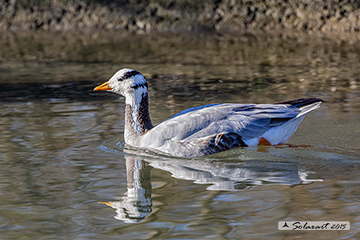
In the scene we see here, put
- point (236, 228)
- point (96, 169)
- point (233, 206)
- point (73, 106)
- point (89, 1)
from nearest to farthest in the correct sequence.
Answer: point (236, 228)
point (233, 206)
point (96, 169)
point (73, 106)
point (89, 1)

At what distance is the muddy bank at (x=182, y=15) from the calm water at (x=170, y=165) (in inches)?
302

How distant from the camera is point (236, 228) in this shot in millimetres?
5082

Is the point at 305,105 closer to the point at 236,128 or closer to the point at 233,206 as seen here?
the point at 236,128

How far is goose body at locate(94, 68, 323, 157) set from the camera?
7570 millimetres

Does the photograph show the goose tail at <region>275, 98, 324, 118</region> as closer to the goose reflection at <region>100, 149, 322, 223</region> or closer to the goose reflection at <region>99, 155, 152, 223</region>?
the goose reflection at <region>100, 149, 322, 223</region>

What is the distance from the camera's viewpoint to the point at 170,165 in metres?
7.30

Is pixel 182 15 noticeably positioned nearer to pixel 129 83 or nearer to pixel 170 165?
pixel 129 83

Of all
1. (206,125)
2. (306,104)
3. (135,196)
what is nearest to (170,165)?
(206,125)

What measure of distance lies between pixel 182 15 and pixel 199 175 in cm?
1728

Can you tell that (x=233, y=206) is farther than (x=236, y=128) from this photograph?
No

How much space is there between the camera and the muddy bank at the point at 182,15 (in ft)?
72.7

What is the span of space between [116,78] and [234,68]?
281 inches

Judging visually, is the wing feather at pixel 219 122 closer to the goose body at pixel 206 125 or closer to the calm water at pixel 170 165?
the goose body at pixel 206 125

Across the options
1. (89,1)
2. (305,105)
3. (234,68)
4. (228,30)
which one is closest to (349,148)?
(305,105)
